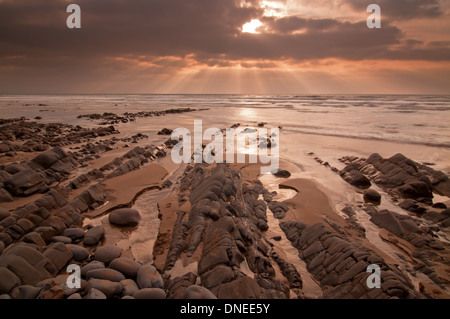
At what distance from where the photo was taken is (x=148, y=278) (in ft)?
15.5

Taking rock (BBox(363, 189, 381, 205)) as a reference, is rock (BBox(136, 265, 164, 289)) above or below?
below

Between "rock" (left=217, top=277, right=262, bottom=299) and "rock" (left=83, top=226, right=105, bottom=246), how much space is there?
3613 mm

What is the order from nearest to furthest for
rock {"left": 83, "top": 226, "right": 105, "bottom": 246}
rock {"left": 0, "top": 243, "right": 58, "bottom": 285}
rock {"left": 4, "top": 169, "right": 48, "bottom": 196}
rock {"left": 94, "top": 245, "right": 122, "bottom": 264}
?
1. rock {"left": 0, "top": 243, "right": 58, "bottom": 285}
2. rock {"left": 94, "top": 245, "right": 122, "bottom": 264}
3. rock {"left": 83, "top": 226, "right": 105, "bottom": 246}
4. rock {"left": 4, "top": 169, "right": 48, "bottom": 196}

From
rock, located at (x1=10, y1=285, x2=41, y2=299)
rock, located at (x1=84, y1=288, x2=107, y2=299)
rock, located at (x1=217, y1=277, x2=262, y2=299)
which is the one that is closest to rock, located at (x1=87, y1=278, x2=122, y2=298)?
rock, located at (x1=84, y1=288, x2=107, y2=299)

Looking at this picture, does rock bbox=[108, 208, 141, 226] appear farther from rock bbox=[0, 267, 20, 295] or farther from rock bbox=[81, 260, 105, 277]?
rock bbox=[0, 267, 20, 295]

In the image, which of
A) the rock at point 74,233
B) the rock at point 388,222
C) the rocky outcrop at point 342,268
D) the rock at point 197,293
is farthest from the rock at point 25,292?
the rock at point 388,222

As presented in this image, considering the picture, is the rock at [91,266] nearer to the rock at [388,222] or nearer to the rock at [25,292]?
the rock at [25,292]

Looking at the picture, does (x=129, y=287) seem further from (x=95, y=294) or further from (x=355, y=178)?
(x=355, y=178)

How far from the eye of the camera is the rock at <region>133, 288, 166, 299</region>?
4.27 m

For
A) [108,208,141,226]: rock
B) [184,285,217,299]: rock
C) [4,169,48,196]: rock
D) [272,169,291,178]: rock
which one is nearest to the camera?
[184,285,217,299]: rock

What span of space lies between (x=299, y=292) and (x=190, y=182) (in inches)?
254

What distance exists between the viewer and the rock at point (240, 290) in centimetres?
432
